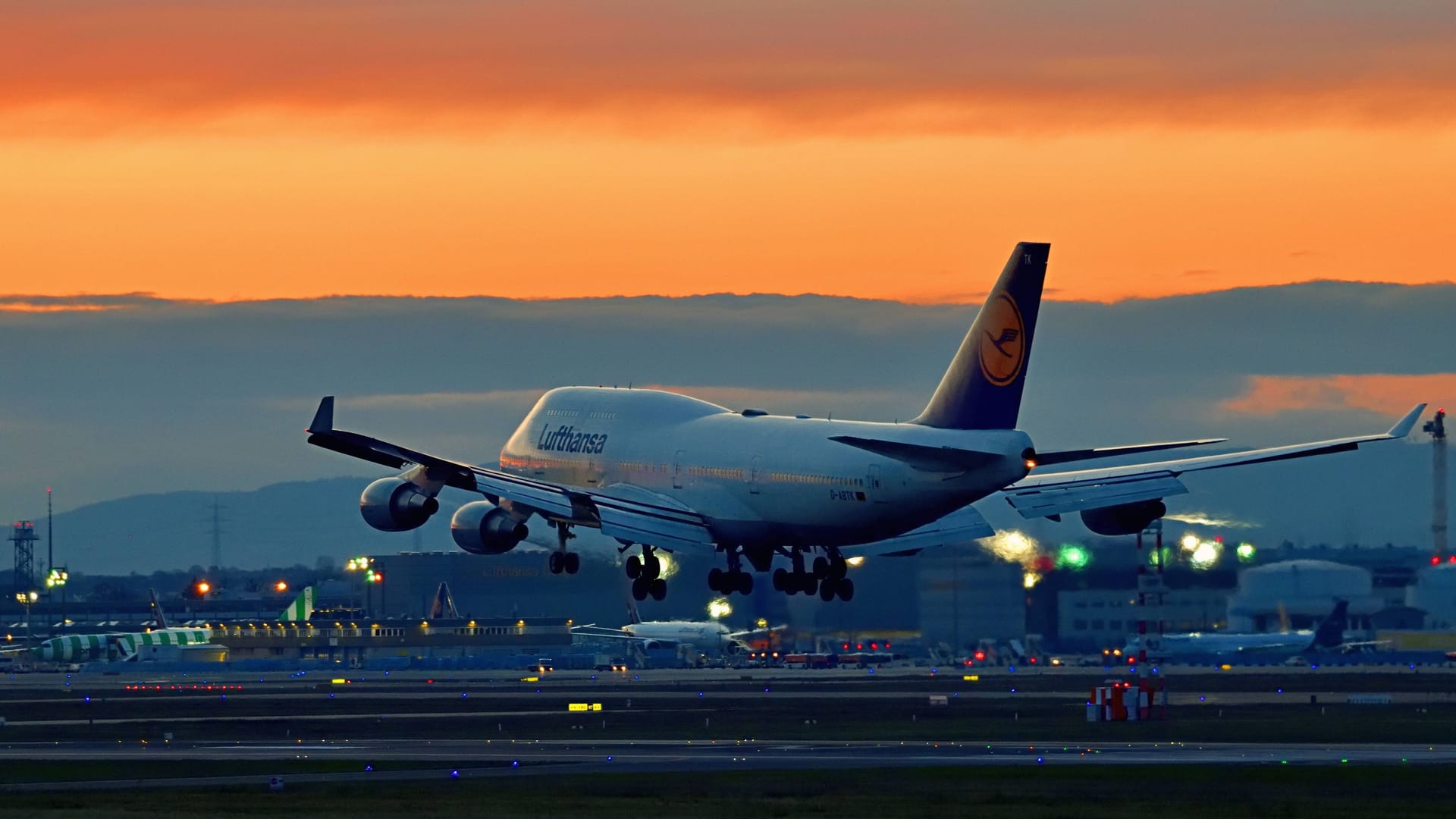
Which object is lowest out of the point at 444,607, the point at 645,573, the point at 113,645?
the point at 113,645

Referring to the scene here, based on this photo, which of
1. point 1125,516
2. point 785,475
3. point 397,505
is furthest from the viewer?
point 397,505

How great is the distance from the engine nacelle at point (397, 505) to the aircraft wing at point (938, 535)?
13545 mm

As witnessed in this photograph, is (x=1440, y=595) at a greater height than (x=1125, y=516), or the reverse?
(x=1125, y=516)

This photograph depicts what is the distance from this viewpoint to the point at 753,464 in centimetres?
6525

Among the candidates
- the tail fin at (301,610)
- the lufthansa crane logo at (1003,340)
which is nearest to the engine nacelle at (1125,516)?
the lufthansa crane logo at (1003,340)

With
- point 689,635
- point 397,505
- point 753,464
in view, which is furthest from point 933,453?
point 689,635

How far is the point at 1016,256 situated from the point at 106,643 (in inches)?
5245

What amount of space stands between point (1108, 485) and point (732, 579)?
11.8 m

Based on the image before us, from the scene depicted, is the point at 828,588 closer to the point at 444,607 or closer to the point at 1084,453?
the point at 1084,453

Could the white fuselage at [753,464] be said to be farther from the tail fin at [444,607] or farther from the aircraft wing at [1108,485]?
the tail fin at [444,607]

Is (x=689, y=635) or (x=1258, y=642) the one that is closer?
(x=1258, y=642)

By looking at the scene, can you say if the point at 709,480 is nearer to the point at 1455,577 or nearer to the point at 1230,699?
the point at 1230,699

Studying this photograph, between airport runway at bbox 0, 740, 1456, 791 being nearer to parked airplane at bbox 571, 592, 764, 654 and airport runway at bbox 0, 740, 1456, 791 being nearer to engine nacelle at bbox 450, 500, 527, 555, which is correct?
engine nacelle at bbox 450, 500, 527, 555

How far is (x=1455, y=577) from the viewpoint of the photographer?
156 m
